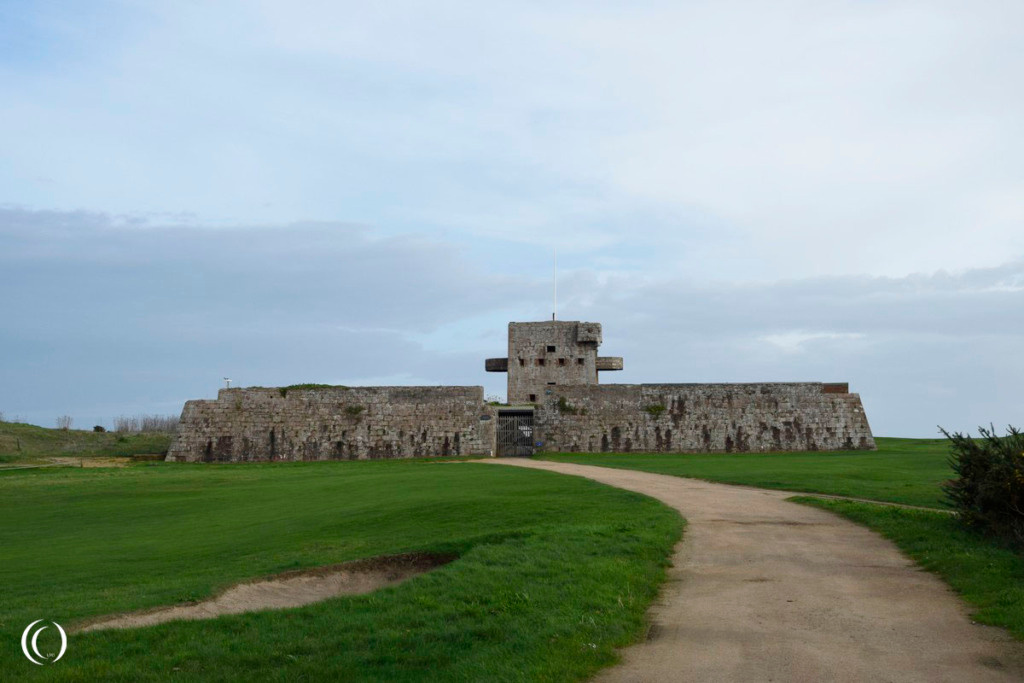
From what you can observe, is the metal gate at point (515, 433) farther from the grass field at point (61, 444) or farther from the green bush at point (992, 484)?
the green bush at point (992, 484)

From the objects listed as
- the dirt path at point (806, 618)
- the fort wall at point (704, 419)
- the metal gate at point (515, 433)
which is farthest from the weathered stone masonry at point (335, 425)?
the dirt path at point (806, 618)

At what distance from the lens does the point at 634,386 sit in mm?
38312

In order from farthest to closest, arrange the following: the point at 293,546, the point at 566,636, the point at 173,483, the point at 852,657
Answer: the point at 173,483 → the point at 293,546 → the point at 566,636 → the point at 852,657

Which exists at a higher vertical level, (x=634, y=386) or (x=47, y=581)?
(x=634, y=386)

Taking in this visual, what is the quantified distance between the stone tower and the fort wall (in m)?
7.33

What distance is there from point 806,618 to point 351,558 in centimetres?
680

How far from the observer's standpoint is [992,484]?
12.2m

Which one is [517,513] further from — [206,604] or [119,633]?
[119,633]

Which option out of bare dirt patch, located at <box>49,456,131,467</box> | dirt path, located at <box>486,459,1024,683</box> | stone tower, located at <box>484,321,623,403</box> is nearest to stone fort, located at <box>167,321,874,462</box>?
bare dirt patch, located at <box>49,456,131,467</box>

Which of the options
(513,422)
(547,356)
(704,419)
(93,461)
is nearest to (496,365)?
(547,356)

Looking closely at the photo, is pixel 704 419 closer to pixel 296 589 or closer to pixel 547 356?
pixel 547 356

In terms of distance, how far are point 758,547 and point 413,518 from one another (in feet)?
21.6

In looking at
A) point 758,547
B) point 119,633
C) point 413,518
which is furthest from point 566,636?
point 413,518

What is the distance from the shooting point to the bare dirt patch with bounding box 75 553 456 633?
9445mm
